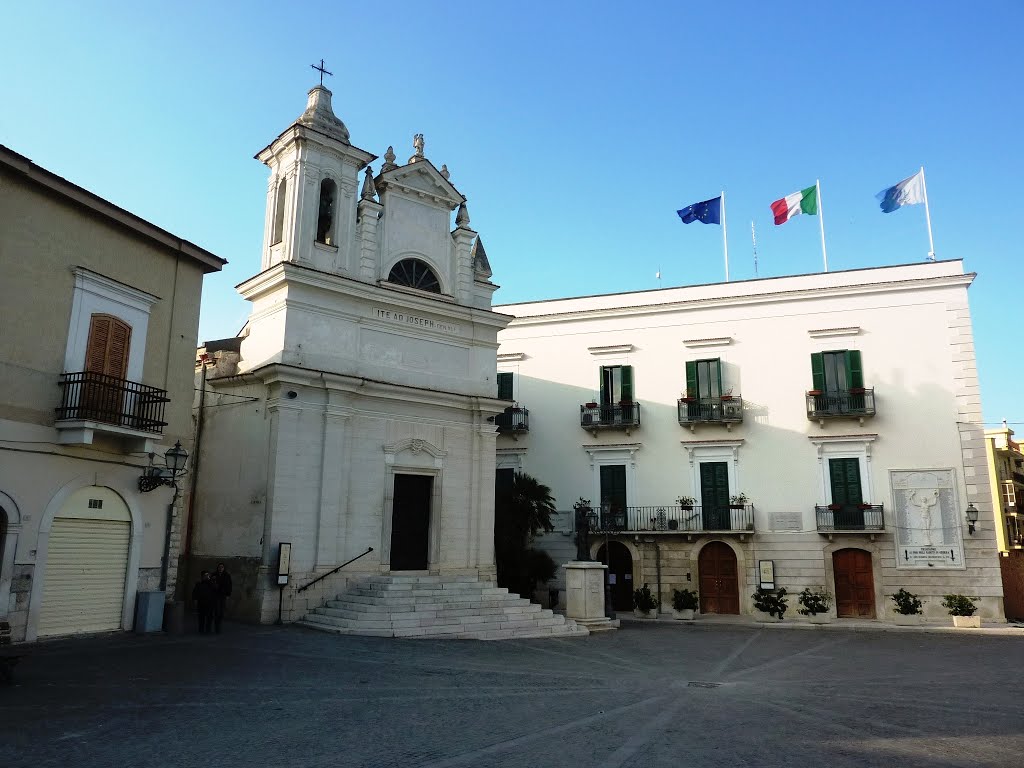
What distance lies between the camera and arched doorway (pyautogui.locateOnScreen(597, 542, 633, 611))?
2817 cm

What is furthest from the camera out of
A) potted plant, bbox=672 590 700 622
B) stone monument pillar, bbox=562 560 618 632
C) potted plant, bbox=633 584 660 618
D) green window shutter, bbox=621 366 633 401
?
green window shutter, bbox=621 366 633 401

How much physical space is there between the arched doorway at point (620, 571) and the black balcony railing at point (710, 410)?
16.7 ft

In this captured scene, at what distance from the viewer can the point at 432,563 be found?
21.8 meters

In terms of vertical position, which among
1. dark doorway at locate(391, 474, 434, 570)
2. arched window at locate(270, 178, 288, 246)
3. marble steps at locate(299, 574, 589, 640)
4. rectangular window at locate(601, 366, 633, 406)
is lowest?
marble steps at locate(299, 574, 589, 640)

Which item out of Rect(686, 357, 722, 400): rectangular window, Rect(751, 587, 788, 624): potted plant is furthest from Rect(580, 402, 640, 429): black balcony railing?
Rect(751, 587, 788, 624): potted plant

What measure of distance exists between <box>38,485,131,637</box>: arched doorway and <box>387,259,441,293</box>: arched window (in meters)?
10.0

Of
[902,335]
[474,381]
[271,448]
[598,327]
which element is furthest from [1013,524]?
[271,448]

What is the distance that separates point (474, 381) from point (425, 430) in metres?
2.39

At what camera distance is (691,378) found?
28.6 metres

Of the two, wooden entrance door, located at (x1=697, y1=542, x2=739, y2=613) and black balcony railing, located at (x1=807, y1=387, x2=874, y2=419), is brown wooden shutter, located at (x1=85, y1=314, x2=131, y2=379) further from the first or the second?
black balcony railing, located at (x1=807, y1=387, x2=874, y2=419)

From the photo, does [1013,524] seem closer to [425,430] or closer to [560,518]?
[560,518]

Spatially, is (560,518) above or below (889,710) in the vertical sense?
above

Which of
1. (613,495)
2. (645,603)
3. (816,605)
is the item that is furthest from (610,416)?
(816,605)

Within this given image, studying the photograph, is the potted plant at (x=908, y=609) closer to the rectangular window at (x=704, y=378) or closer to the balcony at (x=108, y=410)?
the rectangular window at (x=704, y=378)
